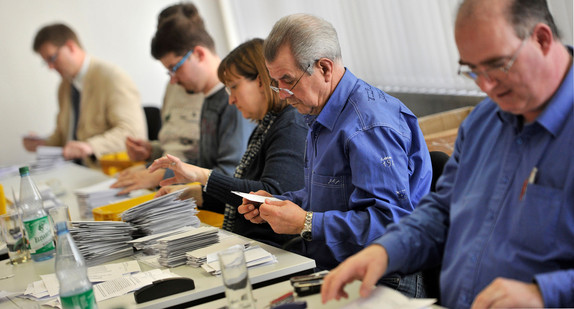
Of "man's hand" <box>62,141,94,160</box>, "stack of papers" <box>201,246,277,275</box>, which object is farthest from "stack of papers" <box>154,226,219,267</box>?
"man's hand" <box>62,141,94,160</box>

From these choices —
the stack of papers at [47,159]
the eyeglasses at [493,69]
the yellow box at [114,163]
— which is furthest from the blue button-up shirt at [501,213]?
the stack of papers at [47,159]

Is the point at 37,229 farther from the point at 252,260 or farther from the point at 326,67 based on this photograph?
the point at 326,67

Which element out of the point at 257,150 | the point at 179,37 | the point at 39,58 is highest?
the point at 39,58

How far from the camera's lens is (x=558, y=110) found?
1.27 m

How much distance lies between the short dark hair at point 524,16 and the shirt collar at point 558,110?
112mm

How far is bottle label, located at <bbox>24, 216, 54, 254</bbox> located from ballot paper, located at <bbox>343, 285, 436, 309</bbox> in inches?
61.2

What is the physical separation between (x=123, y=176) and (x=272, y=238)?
141 cm

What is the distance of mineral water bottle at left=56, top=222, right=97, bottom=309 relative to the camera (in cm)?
161

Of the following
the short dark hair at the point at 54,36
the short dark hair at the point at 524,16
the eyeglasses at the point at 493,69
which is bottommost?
the eyeglasses at the point at 493,69

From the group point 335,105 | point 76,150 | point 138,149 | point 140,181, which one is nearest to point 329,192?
point 335,105

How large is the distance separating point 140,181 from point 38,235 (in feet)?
2.93

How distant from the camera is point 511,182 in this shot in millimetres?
1358

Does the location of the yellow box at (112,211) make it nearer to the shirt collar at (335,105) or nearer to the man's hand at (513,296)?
the shirt collar at (335,105)

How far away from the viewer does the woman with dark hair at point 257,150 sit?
2514 millimetres
